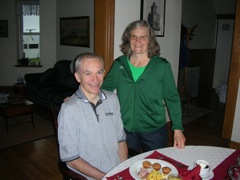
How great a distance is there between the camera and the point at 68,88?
473cm

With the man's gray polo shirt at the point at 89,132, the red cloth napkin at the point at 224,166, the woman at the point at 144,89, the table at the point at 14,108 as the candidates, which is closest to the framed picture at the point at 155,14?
the woman at the point at 144,89

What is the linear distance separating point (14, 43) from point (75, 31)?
196cm

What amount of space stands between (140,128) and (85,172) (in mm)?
554

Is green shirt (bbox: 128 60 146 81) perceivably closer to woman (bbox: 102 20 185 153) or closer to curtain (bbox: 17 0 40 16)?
woman (bbox: 102 20 185 153)

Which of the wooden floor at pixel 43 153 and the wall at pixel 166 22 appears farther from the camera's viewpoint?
the wooden floor at pixel 43 153

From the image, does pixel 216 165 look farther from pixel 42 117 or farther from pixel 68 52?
pixel 68 52

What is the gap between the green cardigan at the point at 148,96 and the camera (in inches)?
65.3

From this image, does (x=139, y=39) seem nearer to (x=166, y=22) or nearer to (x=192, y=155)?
(x=192, y=155)

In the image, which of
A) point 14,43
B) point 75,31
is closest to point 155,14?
point 75,31

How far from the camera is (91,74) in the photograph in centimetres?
141

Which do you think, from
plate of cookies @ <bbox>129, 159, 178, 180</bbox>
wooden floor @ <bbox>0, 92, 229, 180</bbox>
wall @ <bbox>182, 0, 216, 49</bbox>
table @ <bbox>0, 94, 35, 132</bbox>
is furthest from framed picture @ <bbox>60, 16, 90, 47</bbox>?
plate of cookies @ <bbox>129, 159, 178, 180</bbox>

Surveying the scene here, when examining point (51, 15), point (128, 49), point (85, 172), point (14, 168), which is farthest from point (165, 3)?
point (51, 15)

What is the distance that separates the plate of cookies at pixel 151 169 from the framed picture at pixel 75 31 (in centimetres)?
420

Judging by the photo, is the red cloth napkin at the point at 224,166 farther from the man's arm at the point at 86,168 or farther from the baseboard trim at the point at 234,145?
the baseboard trim at the point at 234,145
